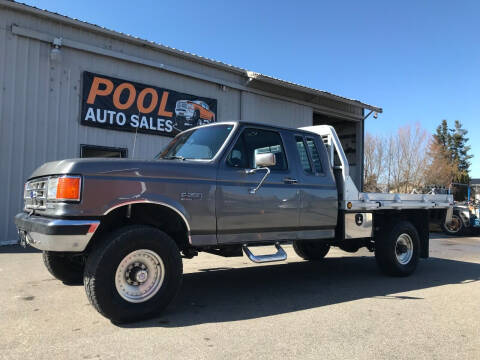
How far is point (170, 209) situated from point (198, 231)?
1.28ft

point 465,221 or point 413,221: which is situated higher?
point 413,221

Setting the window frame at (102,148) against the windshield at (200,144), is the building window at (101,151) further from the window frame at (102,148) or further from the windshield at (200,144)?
the windshield at (200,144)

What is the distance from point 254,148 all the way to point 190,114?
24.8 feet

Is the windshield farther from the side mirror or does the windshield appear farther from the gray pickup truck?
the side mirror

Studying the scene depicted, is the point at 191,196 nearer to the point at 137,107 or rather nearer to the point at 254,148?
the point at 254,148

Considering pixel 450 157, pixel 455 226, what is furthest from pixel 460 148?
pixel 455 226

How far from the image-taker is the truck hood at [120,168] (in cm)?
374

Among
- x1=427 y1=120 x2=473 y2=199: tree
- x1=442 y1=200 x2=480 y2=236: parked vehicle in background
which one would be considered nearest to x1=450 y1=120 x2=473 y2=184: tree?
x1=427 y1=120 x2=473 y2=199: tree

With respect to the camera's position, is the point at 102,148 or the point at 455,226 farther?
the point at 455,226

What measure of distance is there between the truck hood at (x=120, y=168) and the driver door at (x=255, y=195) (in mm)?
443

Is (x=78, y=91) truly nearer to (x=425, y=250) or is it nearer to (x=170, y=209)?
(x=170, y=209)

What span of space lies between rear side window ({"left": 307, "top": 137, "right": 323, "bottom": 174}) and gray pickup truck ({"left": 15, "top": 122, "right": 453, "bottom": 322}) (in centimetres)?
2

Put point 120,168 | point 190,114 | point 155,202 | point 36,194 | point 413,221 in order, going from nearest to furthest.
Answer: point 120,168 → point 155,202 → point 36,194 → point 413,221 → point 190,114

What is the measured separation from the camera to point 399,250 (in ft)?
22.0
